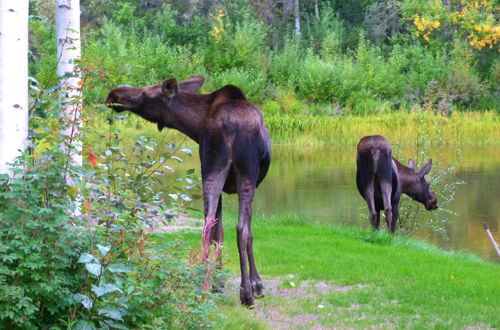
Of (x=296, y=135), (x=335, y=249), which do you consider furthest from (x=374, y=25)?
(x=335, y=249)

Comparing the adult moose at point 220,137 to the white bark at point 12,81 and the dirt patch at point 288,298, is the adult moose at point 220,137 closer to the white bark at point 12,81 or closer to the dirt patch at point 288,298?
the dirt patch at point 288,298

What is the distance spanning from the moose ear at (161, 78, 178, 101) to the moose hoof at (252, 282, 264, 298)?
6.31 ft

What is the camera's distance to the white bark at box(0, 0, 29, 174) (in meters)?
5.70

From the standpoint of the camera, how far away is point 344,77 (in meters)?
41.1

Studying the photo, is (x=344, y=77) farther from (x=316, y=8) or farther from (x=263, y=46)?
(x=316, y=8)

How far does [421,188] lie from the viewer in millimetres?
16125

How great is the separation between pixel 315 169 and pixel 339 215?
29.1 feet

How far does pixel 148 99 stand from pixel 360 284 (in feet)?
10.0

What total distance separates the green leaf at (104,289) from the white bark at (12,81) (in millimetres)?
1229

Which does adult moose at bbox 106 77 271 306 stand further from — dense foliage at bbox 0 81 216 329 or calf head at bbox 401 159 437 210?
calf head at bbox 401 159 437 210

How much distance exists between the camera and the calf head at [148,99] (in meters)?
8.21

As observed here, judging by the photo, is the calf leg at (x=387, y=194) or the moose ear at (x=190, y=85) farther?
the calf leg at (x=387, y=194)

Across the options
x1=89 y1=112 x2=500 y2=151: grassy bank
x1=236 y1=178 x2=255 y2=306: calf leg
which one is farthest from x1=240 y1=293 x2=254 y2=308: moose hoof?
x1=89 y1=112 x2=500 y2=151: grassy bank

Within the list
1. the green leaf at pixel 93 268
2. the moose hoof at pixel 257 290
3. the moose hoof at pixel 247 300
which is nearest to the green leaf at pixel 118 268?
the green leaf at pixel 93 268
